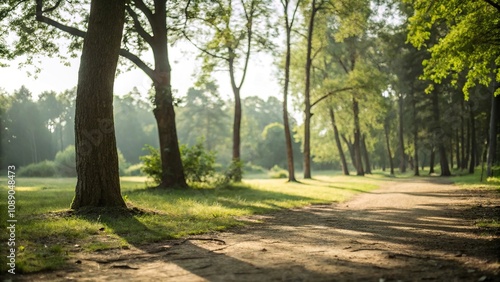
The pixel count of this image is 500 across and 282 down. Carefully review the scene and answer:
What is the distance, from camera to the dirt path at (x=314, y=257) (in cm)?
422

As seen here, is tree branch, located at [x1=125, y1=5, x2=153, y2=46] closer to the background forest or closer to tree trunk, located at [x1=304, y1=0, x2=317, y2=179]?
the background forest

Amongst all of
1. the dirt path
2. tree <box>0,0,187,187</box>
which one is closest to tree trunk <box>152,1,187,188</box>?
tree <box>0,0,187,187</box>

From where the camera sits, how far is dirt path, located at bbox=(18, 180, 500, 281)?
4.22m

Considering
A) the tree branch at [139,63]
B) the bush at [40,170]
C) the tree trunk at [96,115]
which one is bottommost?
the bush at [40,170]

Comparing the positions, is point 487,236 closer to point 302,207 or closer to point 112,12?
point 302,207

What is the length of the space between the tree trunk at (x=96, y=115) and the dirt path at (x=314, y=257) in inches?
126

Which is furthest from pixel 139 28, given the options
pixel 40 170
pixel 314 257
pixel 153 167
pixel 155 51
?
pixel 40 170

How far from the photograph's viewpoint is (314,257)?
5.11 m

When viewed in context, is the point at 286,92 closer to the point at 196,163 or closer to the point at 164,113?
the point at 196,163

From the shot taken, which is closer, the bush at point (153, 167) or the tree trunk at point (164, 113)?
the tree trunk at point (164, 113)

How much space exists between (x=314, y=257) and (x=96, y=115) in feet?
19.8

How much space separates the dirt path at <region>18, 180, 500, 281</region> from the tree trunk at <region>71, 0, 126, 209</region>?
3.20m

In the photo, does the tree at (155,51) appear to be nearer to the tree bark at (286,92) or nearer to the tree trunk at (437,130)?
the tree bark at (286,92)

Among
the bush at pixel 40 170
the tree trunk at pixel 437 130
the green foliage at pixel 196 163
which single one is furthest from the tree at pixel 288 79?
the bush at pixel 40 170
